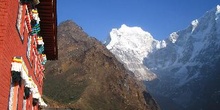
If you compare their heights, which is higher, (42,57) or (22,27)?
(42,57)

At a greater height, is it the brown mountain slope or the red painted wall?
the brown mountain slope

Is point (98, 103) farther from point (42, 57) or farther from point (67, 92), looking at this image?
point (42, 57)

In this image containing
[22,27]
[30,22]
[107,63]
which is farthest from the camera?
[107,63]

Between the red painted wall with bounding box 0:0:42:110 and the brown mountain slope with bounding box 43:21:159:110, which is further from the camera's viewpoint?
the brown mountain slope with bounding box 43:21:159:110

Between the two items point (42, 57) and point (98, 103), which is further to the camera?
point (98, 103)

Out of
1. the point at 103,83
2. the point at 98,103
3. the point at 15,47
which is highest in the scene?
the point at 103,83

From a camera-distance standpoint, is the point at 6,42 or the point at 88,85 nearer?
the point at 6,42

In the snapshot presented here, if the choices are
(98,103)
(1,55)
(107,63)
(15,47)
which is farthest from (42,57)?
(107,63)

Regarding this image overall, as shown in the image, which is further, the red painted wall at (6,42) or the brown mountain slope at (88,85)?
the brown mountain slope at (88,85)

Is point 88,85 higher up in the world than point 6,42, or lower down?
higher up

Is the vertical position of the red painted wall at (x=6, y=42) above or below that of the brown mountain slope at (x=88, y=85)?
below

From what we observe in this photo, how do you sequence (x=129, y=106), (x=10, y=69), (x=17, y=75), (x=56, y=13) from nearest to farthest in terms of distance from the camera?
1. (x=10, y=69)
2. (x=17, y=75)
3. (x=56, y=13)
4. (x=129, y=106)
